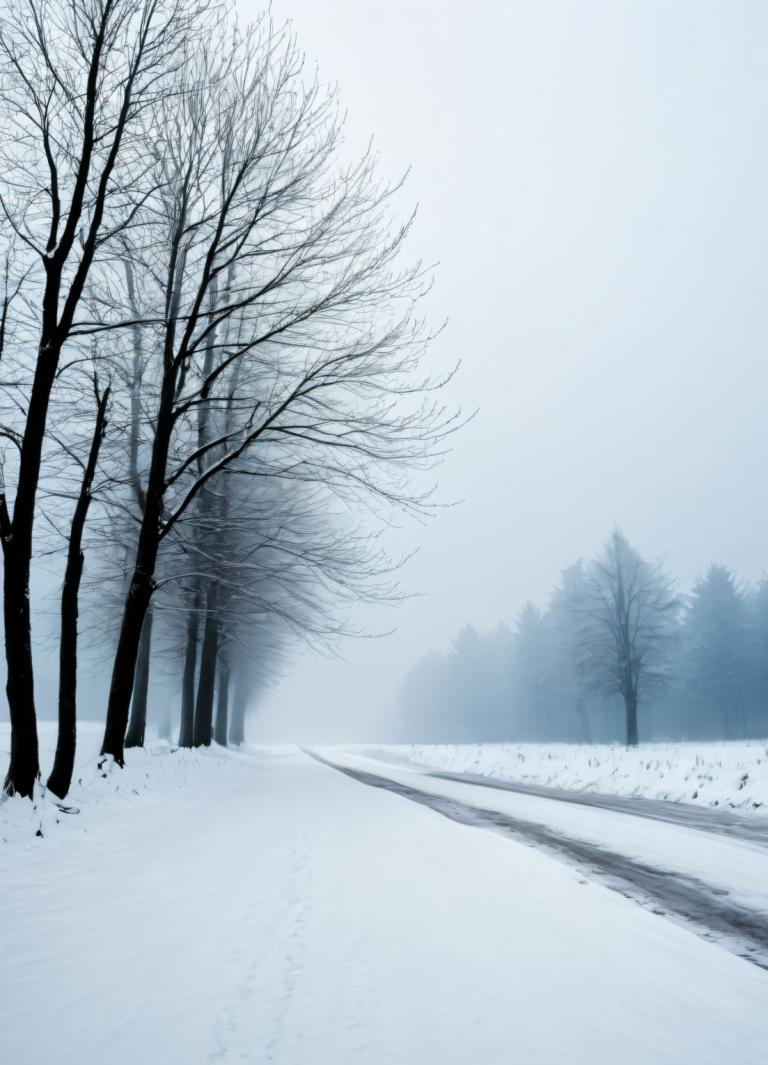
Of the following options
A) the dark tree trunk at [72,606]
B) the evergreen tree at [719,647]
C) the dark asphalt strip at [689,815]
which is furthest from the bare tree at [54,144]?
the evergreen tree at [719,647]

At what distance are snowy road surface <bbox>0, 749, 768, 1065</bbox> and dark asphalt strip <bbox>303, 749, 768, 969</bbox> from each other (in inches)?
7.5

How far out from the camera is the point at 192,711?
19.2 metres

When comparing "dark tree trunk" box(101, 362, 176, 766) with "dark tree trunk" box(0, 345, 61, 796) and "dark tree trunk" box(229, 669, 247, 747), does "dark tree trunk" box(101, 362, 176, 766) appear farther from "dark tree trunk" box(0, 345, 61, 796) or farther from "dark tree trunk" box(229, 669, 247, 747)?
"dark tree trunk" box(229, 669, 247, 747)

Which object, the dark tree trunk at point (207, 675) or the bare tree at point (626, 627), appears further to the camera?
the bare tree at point (626, 627)

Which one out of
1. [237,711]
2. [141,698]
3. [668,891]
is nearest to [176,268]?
[668,891]

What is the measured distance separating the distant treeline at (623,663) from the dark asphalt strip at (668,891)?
2276 cm

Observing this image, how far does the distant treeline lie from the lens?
30738 millimetres

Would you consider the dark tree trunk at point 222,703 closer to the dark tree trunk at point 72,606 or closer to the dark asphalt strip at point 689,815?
the dark tree trunk at point 72,606

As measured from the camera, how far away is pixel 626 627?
28219 mm

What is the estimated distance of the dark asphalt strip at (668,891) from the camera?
3.16 meters

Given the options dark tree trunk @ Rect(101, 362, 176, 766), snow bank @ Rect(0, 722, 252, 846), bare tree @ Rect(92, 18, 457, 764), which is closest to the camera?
snow bank @ Rect(0, 722, 252, 846)

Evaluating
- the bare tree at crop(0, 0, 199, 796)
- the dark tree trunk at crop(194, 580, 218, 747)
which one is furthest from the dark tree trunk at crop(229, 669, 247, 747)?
the bare tree at crop(0, 0, 199, 796)

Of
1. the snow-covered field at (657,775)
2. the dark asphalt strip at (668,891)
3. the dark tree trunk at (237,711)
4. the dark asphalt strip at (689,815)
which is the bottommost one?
the dark tree trunk at (237,711)

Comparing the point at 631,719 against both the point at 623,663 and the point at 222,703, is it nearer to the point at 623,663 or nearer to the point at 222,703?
the point at 623,663
